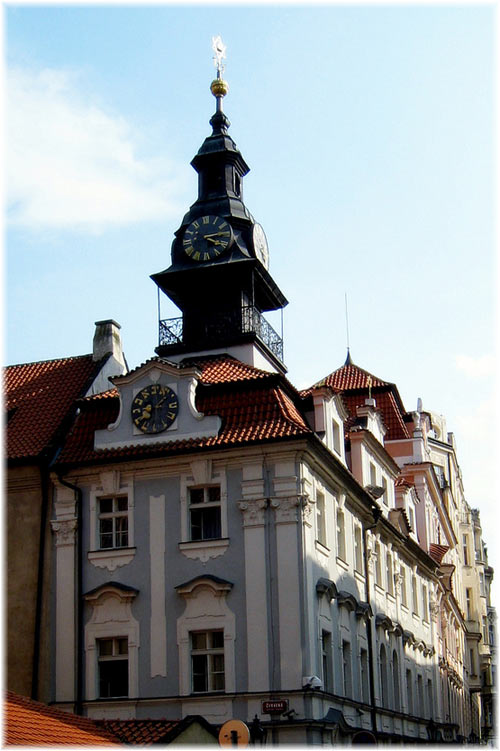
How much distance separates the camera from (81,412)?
33250 millimetres

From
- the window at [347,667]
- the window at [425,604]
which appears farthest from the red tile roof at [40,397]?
the window at [425,604]

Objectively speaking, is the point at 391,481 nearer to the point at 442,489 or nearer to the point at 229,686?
the point at 229,686

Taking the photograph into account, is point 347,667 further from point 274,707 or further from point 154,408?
point 154,408

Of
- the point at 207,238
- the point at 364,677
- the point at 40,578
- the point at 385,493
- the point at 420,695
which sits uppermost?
the point at 207,238

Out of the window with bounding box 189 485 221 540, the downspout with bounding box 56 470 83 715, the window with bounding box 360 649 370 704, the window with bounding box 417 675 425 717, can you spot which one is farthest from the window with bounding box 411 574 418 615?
the downspout with bounding box 56 470 83 715

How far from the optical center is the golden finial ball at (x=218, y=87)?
4438 cm

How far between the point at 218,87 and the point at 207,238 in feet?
25.7

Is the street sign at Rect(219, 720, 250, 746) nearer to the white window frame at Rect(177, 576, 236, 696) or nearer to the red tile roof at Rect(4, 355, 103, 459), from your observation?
the white window frame at Rect(177, 576, 236, 696)

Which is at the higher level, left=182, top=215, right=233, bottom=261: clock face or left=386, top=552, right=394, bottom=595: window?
left=182, top=215, right=233, bottom=261: clock face

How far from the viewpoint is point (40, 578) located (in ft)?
102

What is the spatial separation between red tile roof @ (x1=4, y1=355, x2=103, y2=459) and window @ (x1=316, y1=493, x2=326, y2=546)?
7.53 metres

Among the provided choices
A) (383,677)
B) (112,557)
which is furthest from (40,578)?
(383,677)

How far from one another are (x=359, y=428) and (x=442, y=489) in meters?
28.8

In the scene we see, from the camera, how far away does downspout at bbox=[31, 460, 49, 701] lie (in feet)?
100
